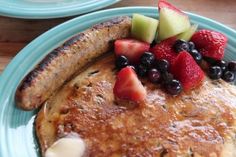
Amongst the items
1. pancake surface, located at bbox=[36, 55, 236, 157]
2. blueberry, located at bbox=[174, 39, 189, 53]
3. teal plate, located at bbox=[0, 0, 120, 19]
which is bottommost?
pancake surface, located at bbox=[36, 55, 236, 157]

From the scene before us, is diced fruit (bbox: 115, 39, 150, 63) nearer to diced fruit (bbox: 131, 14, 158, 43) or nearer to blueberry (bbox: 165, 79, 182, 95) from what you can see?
diced fruit (bbox: 131, 14, 158, 43)

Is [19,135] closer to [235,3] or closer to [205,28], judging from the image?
[205,28]

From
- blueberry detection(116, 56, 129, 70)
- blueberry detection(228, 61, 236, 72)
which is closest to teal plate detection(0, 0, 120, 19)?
blueberry detection(116, 56, 129, 70)

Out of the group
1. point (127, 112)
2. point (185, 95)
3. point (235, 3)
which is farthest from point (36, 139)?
Result: point (235, 3)

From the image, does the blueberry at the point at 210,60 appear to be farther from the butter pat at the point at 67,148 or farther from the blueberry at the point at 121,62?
the butter pat at the point at 67,148

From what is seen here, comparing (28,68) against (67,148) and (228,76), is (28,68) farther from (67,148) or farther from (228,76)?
(228,76)

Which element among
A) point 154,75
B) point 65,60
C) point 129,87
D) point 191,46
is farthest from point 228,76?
point 65,60
